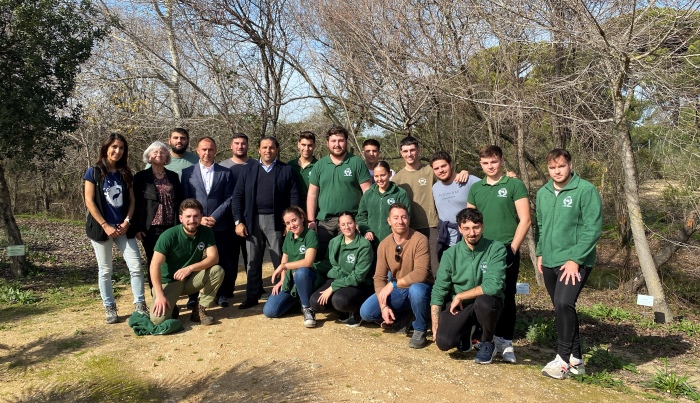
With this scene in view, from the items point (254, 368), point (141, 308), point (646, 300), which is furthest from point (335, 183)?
point (646, 300)

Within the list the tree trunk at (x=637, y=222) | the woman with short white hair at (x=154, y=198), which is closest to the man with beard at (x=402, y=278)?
the woman with short white hair at (x=154, y=198)

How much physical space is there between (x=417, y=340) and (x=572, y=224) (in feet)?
5.18

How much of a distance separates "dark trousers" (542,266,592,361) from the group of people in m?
0.01

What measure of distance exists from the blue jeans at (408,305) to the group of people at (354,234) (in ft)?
0.04

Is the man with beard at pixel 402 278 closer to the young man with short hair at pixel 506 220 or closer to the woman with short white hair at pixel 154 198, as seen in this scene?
the young man with short hair at pixel 506 220

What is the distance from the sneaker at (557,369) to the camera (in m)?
4.15

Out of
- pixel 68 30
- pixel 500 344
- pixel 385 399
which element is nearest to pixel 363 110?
pixel 68 30

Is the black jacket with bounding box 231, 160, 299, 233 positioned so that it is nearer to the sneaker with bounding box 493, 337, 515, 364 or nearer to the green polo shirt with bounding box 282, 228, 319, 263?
the green polo shirt with bounding box 282, 228, 319, 263

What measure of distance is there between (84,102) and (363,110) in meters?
6.24

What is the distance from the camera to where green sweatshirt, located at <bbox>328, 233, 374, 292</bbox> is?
5.12 metres

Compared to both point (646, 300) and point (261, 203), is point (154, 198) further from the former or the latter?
point (646, 300)

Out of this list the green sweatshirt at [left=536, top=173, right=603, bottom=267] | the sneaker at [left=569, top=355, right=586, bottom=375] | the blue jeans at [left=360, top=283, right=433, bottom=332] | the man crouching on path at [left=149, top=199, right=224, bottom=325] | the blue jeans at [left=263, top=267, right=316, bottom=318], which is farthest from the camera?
the blue jeans at [left=263, top=267, right=316, bottom=318]

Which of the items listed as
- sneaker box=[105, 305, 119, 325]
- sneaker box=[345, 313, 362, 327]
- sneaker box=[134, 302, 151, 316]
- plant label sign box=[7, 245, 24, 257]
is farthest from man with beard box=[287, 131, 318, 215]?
plant label sign box=[7, 245, 24, 257]

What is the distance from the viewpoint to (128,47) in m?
10.4
